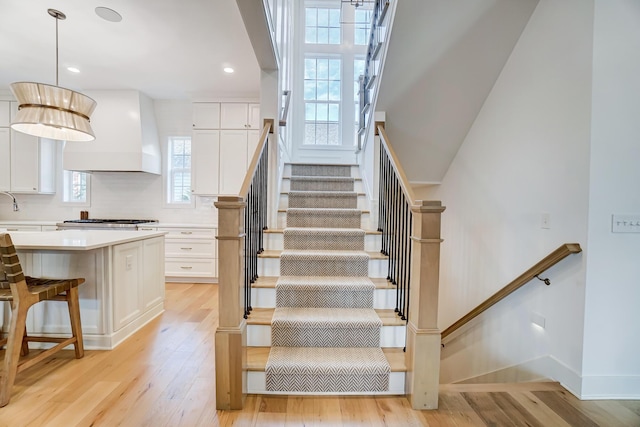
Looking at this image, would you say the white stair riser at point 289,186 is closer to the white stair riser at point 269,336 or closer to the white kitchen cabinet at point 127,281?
the white kitchen cabinet at point 127,281

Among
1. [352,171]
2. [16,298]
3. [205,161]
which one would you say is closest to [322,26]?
[352,171]

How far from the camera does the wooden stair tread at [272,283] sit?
6.75ft

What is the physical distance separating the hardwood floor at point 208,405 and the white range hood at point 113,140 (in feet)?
10.0

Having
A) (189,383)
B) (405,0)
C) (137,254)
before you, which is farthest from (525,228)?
(137,254)

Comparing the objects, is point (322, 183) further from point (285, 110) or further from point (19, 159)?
point (19, 159)

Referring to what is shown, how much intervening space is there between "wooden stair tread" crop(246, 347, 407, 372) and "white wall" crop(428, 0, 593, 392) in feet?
3.66

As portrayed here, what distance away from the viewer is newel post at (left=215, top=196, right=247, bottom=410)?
1551 millimetres

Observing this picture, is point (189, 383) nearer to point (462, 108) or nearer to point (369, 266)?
point (369, 266)

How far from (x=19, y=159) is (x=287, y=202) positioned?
466 centimetres

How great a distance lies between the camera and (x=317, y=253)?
2369mm

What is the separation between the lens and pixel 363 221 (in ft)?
9.60

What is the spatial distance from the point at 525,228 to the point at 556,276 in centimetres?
43

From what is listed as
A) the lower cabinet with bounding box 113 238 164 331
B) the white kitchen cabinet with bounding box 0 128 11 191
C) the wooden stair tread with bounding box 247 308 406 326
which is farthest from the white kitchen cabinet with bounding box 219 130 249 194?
the white kitchen cabinet with bounding box 0 128 11 191

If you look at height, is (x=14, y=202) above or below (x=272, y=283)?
above
